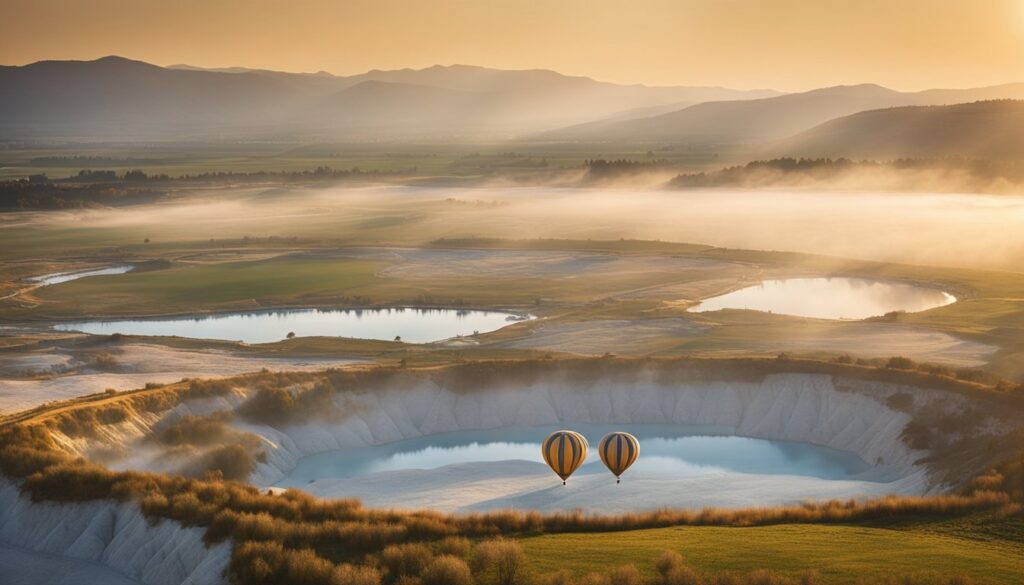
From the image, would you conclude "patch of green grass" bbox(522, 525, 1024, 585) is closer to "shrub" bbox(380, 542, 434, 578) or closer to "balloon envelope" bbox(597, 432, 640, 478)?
"shrub" bbox(380, 542, 434, 578)

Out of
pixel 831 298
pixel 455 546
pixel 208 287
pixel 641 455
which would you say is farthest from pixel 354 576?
pixel 208 287

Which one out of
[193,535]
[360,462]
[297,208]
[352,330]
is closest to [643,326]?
[352,330]

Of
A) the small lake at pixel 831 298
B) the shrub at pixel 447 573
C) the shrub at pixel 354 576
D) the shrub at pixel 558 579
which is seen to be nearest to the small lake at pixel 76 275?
the small lake at pixel 831 298

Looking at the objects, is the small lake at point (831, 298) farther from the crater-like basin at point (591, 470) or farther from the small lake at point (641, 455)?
the crater-like basin at point (591, 470)

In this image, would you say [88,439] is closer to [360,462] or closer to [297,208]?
[360,462]

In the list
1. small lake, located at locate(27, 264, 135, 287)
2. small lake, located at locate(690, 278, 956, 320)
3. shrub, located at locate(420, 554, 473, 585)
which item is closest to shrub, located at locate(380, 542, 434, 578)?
shrub, located at locate(420, 554, 473, 585)
